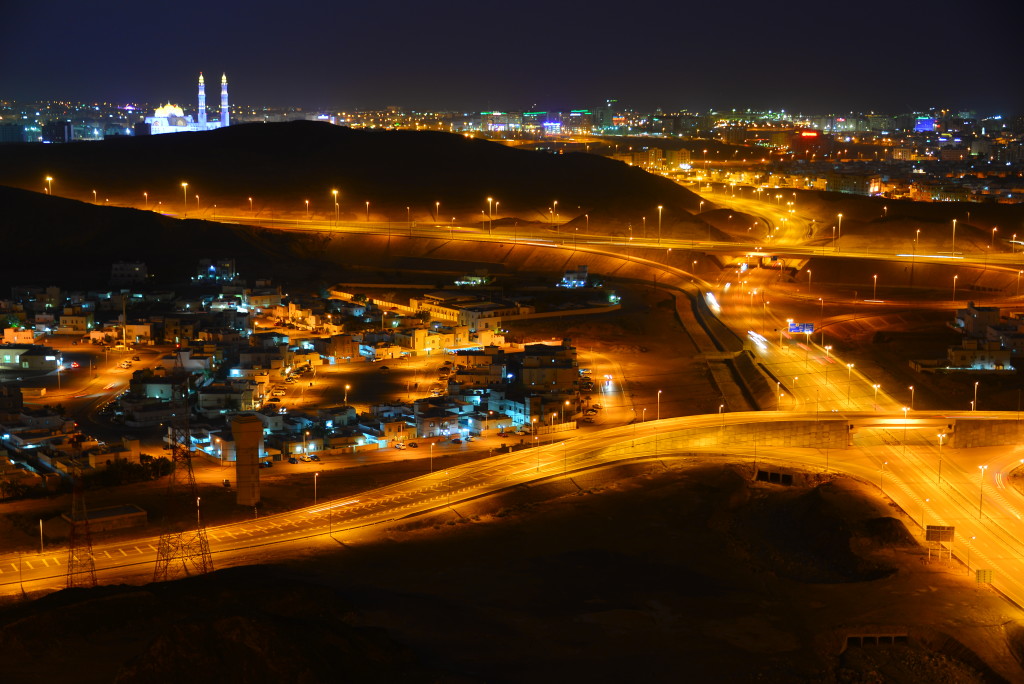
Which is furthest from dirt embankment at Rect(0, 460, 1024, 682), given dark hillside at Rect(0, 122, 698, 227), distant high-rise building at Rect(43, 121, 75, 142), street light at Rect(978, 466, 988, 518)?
distant high-rise building at Rect(43, 121, 75, 142)

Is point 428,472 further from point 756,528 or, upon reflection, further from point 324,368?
point 324,368

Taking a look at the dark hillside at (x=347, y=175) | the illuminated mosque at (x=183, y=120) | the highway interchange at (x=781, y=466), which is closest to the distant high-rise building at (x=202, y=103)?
the illuminated mosque at (x=183, y=120)

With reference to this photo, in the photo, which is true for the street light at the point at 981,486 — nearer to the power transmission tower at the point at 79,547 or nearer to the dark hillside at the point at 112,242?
the power transmission tower at the point at 79,547

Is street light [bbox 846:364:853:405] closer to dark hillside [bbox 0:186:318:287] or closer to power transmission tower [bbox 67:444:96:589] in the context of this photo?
power transmission tower [bbox 67:444:96:589]

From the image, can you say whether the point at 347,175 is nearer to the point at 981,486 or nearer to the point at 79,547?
the point at 981,486

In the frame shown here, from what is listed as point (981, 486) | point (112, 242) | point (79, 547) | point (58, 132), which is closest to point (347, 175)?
point (112, 242)

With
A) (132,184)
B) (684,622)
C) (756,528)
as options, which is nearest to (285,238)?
(132,184)
